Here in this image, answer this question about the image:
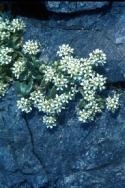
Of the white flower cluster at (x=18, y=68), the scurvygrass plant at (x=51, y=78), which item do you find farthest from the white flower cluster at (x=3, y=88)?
the white flower cluster at (x=18, y=68)

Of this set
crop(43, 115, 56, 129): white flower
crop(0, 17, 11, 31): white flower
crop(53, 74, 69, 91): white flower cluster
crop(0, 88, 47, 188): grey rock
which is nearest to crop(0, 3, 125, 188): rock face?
crop(0, 88, 47, 188): grey rock

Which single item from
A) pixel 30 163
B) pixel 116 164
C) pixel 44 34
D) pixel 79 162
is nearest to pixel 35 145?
pixel 30 163

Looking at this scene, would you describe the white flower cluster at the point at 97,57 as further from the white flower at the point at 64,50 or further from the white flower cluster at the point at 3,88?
the white flower cluster at the point at 3,88

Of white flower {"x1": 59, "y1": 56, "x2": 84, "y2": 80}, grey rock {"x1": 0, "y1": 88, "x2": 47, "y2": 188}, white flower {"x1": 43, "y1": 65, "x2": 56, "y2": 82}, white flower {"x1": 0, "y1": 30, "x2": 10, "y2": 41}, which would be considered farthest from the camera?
grey rock {"x1": 0, "y1": 88, "x2": 47, "y2": 188}

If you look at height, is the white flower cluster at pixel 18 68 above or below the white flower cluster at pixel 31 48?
below

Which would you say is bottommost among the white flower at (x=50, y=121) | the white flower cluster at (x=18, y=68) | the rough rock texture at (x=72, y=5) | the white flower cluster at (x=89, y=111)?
the white flower at (x=50, y=121)

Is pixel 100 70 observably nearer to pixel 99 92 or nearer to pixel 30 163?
pixel 99 92

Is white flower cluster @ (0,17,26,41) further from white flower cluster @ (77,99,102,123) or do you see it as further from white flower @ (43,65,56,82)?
white flower cluster @ (77,99,102,123)
